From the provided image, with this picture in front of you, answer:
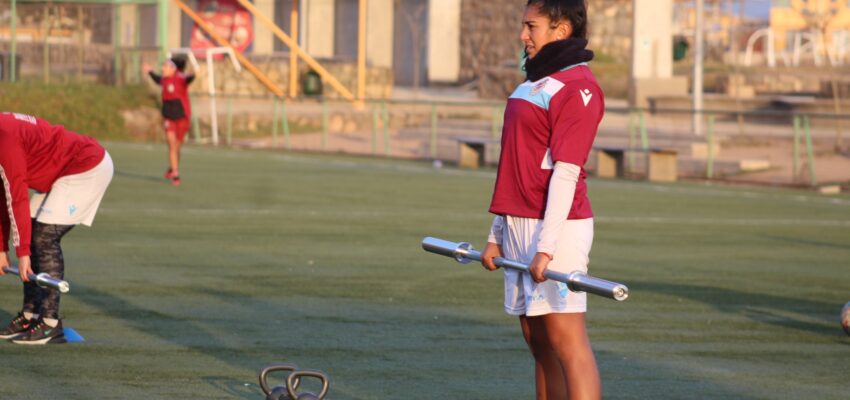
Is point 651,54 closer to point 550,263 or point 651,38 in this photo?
point 651,38

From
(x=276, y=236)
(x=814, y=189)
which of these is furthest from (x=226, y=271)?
(x=814, y=189)

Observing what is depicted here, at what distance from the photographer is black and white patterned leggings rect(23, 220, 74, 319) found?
9062mm

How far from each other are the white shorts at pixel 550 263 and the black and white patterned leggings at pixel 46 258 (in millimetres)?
3694

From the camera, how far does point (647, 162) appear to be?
85.7 feet

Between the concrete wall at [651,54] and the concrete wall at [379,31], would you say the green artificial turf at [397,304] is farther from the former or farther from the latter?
the concrete wall at [379,31]

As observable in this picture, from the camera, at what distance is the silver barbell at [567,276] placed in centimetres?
560

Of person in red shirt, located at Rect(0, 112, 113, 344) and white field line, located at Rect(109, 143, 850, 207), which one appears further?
white field line, located at Rect(109, 143, 850, 207)

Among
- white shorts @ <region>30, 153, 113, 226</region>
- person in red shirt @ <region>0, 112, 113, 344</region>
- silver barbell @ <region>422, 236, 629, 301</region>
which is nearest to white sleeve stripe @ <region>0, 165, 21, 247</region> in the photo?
person in red shirt @ <region>0, 112, 113, 344</region>

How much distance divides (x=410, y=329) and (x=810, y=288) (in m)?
3.99

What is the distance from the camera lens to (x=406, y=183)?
2391cm

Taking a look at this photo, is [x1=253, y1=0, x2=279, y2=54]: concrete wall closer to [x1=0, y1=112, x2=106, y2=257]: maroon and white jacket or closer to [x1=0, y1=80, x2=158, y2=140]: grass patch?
[x1=0, y1=80, x2=158, y2=140]: grass patch

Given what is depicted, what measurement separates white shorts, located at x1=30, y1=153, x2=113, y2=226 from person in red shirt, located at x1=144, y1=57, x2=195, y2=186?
42.1 ft

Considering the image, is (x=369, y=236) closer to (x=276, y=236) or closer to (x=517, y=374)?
(x=276, y=236)

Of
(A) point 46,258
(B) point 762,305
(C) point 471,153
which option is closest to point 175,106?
(C) point 471,153
